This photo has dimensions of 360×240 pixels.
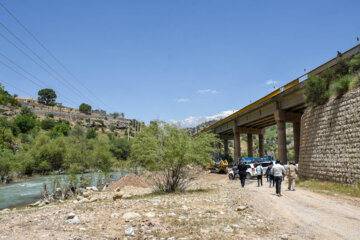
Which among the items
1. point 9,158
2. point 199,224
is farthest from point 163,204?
Result: point 9,158

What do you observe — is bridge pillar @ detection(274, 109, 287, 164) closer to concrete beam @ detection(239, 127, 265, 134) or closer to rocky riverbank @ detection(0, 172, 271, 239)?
concrete beam @ detection(239, 127, 265, 134)

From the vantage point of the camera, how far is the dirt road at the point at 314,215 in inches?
278

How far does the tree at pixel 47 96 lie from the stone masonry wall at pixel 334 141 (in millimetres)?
182780

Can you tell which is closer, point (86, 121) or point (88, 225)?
point (88, 225)

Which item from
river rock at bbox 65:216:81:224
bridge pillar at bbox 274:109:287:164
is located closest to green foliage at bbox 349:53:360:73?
bridge pillar at bbox 274:109:287:164

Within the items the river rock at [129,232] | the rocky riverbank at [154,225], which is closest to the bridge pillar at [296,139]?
the rocky riverbank at [154,225]

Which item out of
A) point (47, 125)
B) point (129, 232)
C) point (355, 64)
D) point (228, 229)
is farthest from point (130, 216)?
point (47, 125)

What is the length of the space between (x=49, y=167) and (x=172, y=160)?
46.4 m

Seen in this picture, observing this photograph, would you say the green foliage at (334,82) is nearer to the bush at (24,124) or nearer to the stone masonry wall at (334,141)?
the stone masonry wall at (334,141)

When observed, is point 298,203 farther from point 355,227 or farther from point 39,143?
point 39,143

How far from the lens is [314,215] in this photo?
9195 millimetres

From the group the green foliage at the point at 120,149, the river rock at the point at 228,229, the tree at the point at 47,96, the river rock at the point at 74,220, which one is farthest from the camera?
the tree at the point at 47,96

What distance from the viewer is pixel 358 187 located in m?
12.9

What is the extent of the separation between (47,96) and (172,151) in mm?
185607
